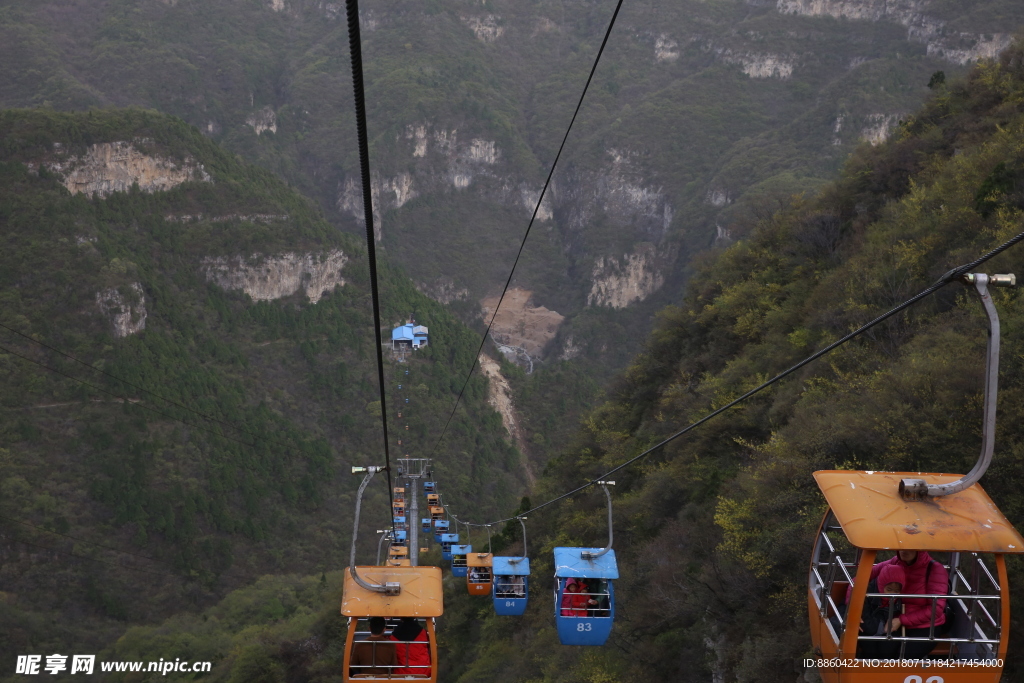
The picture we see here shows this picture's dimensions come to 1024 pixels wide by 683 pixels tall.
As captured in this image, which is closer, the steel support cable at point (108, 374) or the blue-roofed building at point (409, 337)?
the steel support cable at point (108, 374)

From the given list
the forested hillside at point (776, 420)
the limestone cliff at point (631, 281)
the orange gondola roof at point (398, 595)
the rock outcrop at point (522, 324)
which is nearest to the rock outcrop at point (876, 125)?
the limestone cliff at point (631, 281)

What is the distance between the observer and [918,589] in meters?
6.98

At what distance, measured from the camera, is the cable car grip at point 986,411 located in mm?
5879

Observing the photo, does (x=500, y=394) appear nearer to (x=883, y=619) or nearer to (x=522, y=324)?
(x=522, y=324)

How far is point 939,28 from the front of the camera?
176125 millimetres

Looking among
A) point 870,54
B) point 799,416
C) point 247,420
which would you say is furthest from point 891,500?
point 870,54

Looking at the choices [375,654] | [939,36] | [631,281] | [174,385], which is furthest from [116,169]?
[939,36]

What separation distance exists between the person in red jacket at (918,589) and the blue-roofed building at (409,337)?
311 feet

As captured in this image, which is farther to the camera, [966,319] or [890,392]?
[966,319]

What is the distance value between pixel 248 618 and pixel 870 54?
193 m

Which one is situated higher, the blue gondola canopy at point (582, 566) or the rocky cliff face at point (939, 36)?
the rocky cliff face at point (939, 36)

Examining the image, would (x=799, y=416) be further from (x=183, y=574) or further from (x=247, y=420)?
(x=247, y=420)

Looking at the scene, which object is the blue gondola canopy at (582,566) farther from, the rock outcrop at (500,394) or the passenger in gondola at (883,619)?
the rock outcrop at (500,394)

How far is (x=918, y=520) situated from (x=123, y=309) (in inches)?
3263
